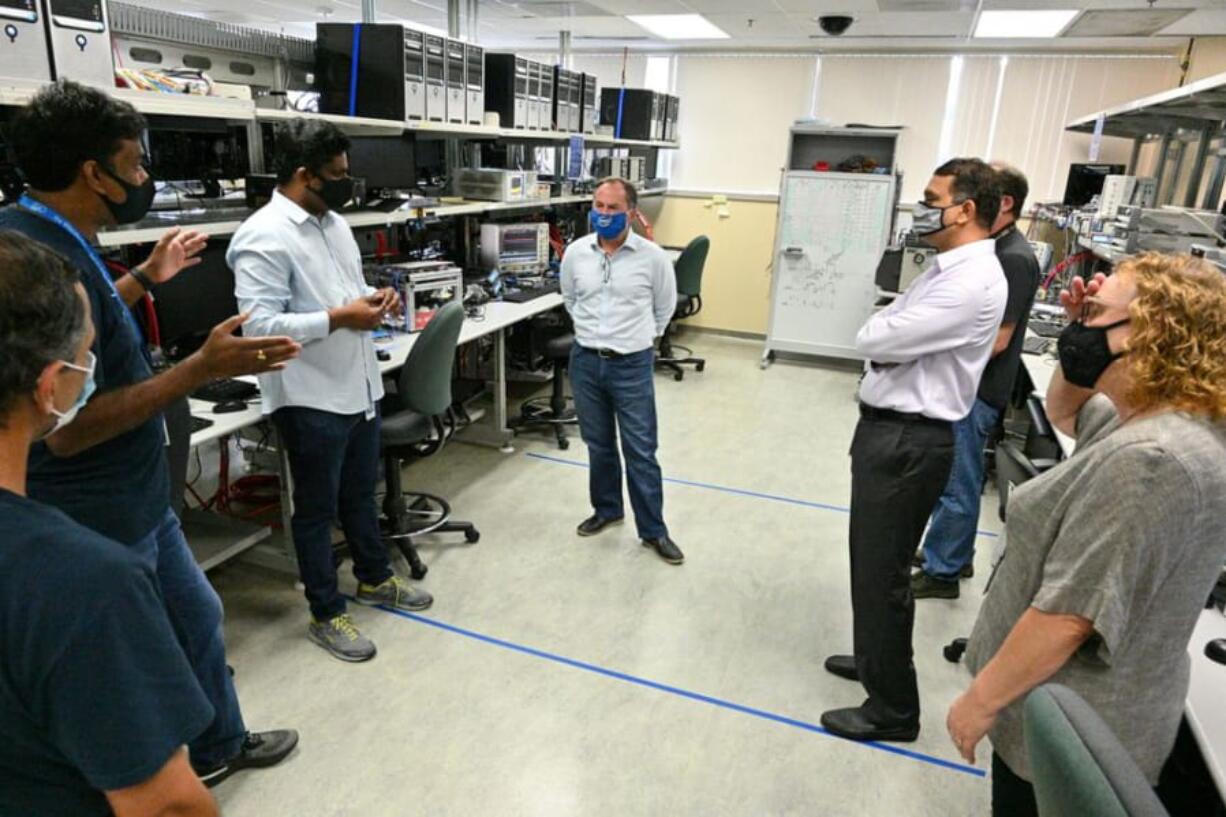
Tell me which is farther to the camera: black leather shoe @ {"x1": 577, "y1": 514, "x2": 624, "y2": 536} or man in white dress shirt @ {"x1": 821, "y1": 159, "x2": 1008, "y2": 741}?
black leather shoe @ {"x1": 577, "y1": 514, "x2": 624, "y2": 536}

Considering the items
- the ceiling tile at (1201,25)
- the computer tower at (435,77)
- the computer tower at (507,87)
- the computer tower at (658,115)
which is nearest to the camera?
the computer tower at (435,77)

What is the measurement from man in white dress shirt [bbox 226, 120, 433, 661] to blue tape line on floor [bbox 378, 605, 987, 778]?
27 centimetres

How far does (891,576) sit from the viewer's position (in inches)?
78.0

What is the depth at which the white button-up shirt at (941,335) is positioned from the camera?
1778 mm

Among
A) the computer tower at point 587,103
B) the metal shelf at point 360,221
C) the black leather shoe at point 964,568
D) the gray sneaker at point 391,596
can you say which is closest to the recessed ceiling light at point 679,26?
the computer tower at point 587,103

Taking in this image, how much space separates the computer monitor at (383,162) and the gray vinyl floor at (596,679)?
1480 mm

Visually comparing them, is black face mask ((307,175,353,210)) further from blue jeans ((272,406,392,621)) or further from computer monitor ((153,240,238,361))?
computer monitor ((153,240,238,361))

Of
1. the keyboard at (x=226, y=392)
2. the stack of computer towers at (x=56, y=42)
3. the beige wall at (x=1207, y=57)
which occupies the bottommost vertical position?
the keyboard at (x=226, y=392)

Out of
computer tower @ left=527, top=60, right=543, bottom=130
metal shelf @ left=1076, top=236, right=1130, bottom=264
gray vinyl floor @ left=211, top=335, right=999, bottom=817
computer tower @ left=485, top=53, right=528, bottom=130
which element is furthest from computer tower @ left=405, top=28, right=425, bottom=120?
metal shelf @ left=1076, top=236, right=1130, bottom=264

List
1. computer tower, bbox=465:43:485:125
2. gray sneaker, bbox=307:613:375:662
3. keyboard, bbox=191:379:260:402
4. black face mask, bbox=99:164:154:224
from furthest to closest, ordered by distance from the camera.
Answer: computer tower, bbox=465:43:485:125 < keyboard, bbox=191:379:260:402 < gray sneaker, bbox=307:613:375:662 < black face mask, bbox=99:164:154:224

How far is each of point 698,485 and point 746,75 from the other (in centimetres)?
428

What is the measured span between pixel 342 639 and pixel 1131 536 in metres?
2.18

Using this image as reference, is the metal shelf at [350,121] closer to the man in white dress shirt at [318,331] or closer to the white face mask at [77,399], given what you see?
the man in white dress shirt at [318,331]

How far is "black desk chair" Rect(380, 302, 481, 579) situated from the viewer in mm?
2736
